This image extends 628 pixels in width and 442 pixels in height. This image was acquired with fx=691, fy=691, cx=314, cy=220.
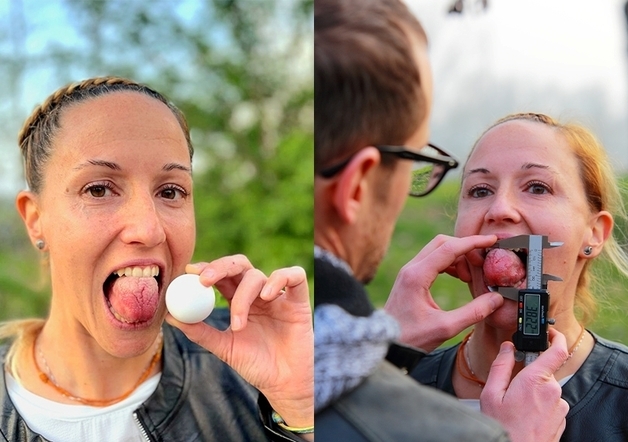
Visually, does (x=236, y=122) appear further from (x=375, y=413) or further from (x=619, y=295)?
(x=619, y=295)

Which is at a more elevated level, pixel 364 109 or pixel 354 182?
pixel 364 109

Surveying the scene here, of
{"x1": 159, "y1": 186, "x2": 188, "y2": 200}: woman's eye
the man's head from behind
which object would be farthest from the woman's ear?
{"x1": 159, "y1": 186, "x2": 188, "y2": 200}: woman's eye

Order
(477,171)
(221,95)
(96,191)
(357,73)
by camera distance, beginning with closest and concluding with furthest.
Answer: (357,73), (477,171), (96,191), (221,95)

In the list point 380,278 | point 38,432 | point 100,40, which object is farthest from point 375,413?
point 100,40

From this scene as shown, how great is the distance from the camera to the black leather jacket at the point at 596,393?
6.27 ft

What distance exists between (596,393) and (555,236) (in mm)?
456

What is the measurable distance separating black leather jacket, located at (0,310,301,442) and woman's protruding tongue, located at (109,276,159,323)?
18cm

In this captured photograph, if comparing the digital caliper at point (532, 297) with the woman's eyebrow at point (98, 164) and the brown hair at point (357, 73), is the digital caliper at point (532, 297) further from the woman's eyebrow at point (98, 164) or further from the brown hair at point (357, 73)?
the woman's eyebrow at point (98, 164)

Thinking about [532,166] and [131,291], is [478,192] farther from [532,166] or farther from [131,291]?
[131,291]

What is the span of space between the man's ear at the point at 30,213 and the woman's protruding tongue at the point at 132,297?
0.34m

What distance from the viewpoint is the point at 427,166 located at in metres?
1.92

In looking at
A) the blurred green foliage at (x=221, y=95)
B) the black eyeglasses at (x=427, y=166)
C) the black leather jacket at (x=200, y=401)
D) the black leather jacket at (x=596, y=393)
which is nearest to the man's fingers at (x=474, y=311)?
the black leather jacket at (x=596, y=393)

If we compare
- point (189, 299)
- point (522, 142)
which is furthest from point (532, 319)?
point (189, 299)

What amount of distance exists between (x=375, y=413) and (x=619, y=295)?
30.5 inches
